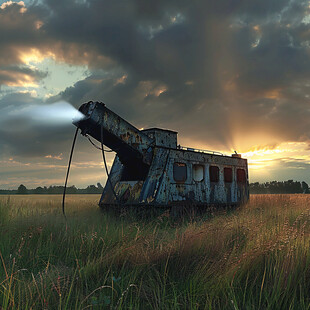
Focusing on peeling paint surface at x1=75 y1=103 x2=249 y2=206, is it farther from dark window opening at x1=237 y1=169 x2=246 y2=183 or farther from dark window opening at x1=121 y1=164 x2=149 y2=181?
dark window opening at x1=237 y1=169 x2=246 y2=183

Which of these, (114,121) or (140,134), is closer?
(114,121)

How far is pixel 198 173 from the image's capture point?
1143cm

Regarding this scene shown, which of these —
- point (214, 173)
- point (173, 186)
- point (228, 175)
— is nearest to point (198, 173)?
point (214, 173)

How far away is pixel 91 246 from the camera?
5.44 m

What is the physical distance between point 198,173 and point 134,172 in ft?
7.60

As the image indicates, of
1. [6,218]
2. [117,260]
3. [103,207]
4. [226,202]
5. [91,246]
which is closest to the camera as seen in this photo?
[117,260]

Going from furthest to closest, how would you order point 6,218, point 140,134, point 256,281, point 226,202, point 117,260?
1. point 226,202
2. point 140,134
3. point 6,218
4. point 117,260
5. point 256,281

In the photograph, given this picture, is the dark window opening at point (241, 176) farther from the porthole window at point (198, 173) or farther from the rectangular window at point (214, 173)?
the porthole window at point (198, 173)

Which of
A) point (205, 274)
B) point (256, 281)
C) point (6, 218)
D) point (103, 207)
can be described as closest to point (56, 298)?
point (205, 274)

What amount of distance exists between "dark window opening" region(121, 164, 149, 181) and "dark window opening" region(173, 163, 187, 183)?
0.93 metres

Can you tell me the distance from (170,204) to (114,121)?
312cm

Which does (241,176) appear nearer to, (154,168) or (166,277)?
(154,168)

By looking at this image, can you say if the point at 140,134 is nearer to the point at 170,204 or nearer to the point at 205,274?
the point at 170,204

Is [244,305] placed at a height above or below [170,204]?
below
